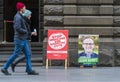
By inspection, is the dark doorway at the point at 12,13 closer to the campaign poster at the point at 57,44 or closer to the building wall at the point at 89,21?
the building wall at the point at 89,21

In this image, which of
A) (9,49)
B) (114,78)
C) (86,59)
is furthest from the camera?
(9,49)

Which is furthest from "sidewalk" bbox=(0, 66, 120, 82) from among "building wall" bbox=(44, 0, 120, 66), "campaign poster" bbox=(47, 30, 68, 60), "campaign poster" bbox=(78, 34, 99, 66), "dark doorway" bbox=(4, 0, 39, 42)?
"dark doorway" bbox=(4, 0, 39, 42)

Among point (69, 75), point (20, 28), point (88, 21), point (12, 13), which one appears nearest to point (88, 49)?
point (88, 21)

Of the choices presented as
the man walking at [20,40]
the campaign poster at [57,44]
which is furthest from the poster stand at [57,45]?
the man walking at [20,40]

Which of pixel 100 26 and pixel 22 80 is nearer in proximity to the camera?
pixel 22 80

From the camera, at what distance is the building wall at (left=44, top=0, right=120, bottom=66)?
1498cm

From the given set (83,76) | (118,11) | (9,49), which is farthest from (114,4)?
(9,49)

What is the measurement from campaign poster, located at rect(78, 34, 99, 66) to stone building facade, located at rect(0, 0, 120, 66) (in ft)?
0.83

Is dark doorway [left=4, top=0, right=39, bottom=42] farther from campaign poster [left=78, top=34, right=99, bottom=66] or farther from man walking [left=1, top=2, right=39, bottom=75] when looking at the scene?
man walking [left=1, top=2, right=39, bottom=75]

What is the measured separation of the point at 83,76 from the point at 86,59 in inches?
85.9

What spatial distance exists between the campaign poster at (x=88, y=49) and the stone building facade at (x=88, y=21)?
25 centimetres

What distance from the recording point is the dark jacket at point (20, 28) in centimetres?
1236

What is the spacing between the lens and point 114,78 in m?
12.2

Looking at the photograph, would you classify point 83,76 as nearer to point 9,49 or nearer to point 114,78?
point 114,78
